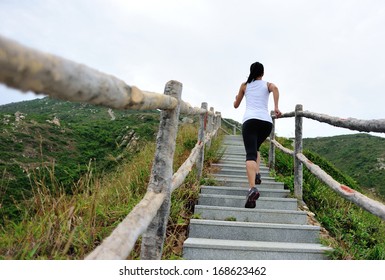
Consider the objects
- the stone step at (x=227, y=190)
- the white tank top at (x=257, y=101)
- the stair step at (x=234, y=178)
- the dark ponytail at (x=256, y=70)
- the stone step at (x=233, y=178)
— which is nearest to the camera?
the white tank top at (x=257, y=101)

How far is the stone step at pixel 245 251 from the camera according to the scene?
3199 millimetres

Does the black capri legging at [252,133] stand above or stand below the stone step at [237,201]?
above

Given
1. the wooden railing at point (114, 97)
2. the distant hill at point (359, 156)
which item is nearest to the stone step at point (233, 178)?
the wooden railing at point (114, 97)

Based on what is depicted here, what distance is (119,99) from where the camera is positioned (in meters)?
1.35

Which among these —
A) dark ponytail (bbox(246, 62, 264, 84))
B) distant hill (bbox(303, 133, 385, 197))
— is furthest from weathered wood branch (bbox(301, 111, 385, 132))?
distant hill (bbox(303, 133, 385, 197))

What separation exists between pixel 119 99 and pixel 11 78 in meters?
0.52

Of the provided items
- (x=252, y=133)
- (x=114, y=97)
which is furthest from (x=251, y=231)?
(x=114, y=97)

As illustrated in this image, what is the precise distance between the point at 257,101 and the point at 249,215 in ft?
4.30

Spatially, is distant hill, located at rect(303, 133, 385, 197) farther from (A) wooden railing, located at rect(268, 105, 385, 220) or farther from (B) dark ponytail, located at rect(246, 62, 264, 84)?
(B) dark ponytail, located at rect(246, 62, 264, 84)

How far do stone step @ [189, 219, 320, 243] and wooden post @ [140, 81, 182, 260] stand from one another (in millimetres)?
1225

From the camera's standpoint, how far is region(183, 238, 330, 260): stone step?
126 inches

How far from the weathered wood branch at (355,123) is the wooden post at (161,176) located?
129 cm

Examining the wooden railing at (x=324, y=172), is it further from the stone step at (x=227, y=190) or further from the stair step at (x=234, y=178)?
the stair step at (x=234, y=178)
